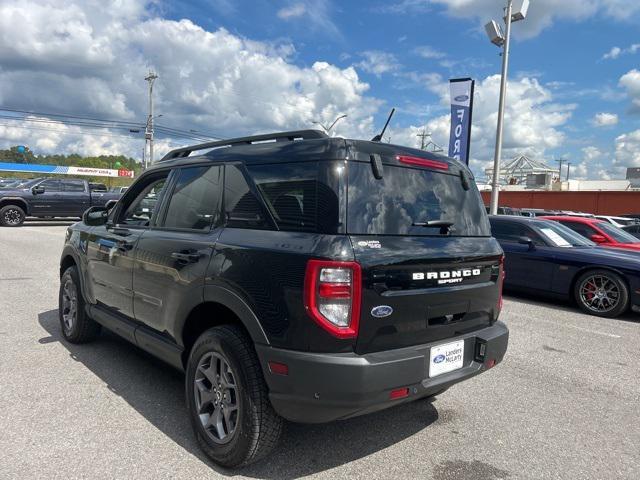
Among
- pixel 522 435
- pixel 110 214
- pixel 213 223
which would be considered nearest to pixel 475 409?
pixel 522 435

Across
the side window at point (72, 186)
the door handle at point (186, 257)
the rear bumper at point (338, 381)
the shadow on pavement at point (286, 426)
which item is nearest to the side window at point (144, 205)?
the door handle at point (186, 257)

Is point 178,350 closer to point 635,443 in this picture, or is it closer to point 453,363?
point 453,363

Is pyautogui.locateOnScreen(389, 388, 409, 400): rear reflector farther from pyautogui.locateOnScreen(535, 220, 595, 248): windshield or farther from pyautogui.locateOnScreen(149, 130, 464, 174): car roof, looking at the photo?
pyautogui.locateOnScreen(535, 220, 595, 248): windshield

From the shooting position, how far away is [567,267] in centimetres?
758

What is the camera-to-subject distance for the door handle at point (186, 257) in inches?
120

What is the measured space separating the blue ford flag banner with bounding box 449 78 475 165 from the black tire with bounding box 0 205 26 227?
16.2 metres

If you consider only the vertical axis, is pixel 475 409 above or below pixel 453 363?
below

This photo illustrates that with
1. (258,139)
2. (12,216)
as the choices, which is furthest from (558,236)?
(12,216)

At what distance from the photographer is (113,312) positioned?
4.09 metres

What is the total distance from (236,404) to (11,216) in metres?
19.0

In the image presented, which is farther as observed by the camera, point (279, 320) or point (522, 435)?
point (522, 435)

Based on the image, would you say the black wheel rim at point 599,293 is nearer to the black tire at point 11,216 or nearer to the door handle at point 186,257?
the door handle at point 186,257

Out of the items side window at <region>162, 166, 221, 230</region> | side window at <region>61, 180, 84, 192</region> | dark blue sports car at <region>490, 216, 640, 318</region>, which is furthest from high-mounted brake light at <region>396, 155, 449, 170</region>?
side window at <region>61, 180, 84, 192</region>

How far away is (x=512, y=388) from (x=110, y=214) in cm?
389
